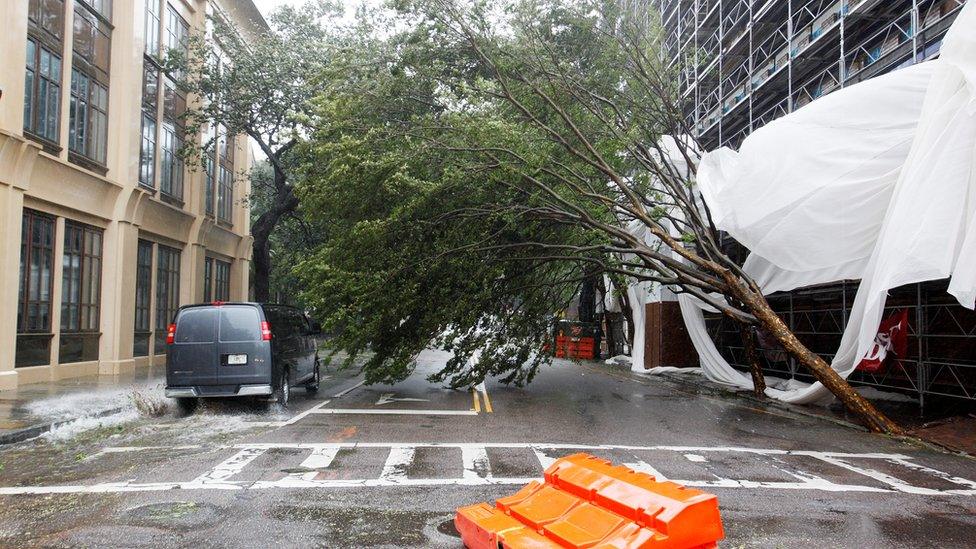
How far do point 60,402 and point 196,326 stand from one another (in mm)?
2991

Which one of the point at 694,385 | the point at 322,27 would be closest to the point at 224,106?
the point at 322,27

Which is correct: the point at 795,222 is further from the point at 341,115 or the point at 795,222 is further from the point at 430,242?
the point at 341,115

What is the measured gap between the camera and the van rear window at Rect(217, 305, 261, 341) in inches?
464

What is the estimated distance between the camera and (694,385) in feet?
60.5

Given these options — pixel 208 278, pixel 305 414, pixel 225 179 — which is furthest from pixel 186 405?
pixel 225 179

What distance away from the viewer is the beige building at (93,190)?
1447 cm

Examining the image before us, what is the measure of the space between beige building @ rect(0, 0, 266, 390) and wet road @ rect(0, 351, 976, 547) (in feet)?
21.1

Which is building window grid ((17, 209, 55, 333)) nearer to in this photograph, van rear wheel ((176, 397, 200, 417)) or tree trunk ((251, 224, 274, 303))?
van rear wheel ((176, 397, 200, 417))

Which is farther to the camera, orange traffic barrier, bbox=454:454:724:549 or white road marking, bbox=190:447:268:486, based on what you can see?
white road marking, bbox=190:447:268:486

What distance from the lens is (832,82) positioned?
19.7m

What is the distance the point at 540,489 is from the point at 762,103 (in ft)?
73.8

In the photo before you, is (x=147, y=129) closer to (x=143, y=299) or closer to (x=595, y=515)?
(x=143, y=299)

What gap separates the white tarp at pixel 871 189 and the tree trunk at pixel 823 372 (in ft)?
0.86

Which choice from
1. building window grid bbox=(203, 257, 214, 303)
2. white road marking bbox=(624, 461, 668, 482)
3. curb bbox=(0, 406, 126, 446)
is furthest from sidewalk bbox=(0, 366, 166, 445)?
building window grid bbox=(203, 257, 214, 303)
